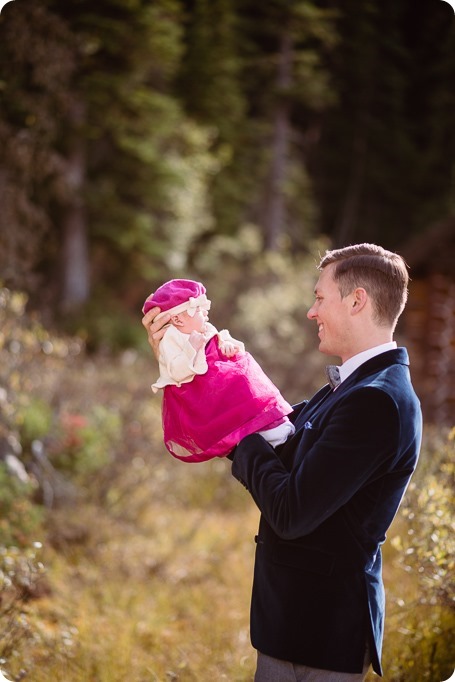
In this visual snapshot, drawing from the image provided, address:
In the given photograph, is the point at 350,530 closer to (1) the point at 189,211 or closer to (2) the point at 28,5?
(2) the point at 28,5

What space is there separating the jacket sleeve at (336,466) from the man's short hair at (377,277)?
310mm

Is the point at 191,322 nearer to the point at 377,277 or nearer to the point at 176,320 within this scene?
the point at 176,320

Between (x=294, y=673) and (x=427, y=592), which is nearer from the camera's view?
(x=294, y=673)

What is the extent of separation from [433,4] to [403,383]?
15.2m

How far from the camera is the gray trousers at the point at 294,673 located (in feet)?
7.10

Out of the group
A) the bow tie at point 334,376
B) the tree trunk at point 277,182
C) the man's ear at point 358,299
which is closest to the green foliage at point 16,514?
the bow tie at point 334,376

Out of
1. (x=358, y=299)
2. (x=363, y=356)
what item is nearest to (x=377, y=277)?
(x=358, y=299)

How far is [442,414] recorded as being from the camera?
12531mm

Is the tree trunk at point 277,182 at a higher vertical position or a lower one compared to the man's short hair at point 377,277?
lower

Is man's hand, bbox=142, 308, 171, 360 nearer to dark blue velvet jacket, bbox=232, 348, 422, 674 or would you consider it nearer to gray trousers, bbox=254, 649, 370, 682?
dark blue velvet jacket, bbox=232, 348, 422, 674

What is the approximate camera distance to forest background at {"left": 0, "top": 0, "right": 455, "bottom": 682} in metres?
4.52

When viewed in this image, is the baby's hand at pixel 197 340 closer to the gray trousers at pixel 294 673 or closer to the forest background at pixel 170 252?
the gray trousers at pixel 294 673

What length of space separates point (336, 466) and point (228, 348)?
27.4 inches

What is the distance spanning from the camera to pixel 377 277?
7.17ft
